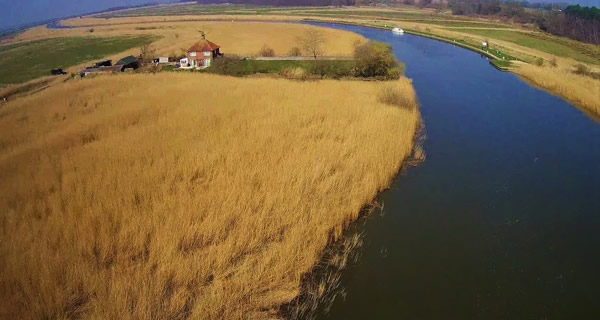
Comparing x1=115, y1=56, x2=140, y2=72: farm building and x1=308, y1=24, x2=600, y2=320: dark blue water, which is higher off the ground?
x1=115, y1=56, x2=140, y2=72: farm building

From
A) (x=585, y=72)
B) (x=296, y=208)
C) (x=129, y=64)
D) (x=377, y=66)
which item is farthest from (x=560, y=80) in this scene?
(x=129, y=64)

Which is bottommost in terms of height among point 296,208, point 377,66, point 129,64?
point 296,208

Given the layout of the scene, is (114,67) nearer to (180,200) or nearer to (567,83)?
(180,200)

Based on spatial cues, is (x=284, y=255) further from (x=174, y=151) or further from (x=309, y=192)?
(x=174, y=151)

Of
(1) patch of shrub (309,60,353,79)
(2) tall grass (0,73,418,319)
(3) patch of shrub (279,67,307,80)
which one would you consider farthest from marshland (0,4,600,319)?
(1) patch of shrub (309,60,353,79)

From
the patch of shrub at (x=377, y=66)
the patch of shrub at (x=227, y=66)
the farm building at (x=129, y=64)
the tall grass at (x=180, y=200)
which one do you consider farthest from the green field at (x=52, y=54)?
the patch of shrub at (x=377, y=66)

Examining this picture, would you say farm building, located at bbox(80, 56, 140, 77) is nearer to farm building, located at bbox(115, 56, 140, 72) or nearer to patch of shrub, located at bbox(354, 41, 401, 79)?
farm building, located at bbox(115, 56, 140, 72)
